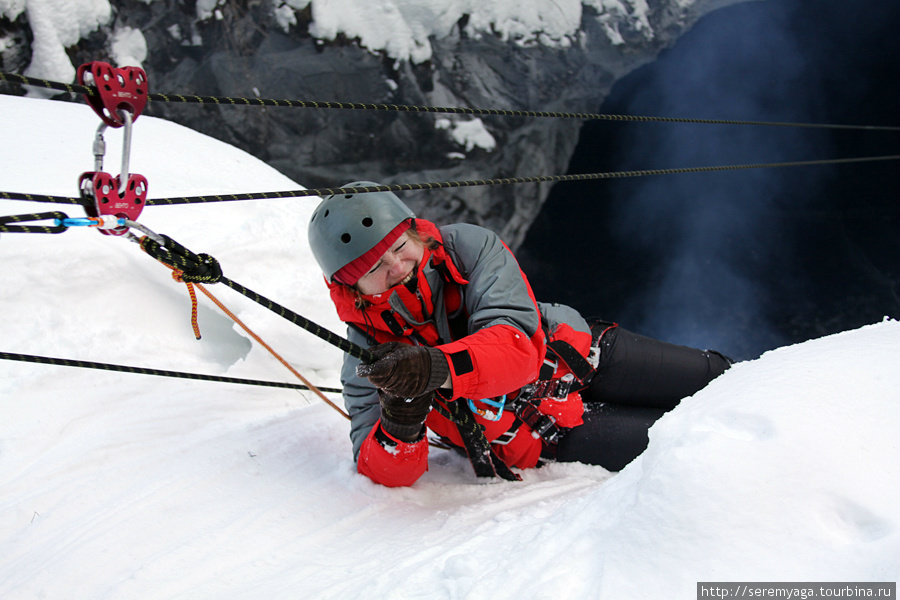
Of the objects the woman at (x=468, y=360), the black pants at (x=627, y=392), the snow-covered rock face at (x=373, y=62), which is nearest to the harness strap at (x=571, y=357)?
the woman at (x=468, y=360)

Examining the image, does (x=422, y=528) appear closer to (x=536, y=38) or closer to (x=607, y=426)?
(x=607, y=426)

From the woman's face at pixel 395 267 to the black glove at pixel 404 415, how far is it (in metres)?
0.29

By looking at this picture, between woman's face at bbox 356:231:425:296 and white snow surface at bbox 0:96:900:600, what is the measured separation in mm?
596

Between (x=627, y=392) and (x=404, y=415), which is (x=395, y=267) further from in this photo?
(x=627, y=392)

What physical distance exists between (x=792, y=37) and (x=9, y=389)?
27.0ft

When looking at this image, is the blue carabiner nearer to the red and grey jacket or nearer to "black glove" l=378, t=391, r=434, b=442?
the red and grey jacket

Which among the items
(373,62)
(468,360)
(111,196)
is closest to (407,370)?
(468,360)

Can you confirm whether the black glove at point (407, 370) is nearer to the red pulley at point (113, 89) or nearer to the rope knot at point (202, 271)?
the rope knot at point (202, 271)

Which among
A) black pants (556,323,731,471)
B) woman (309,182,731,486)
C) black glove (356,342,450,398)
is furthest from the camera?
black pants (556,323,731,471)

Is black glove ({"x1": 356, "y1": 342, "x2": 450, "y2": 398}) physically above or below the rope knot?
below

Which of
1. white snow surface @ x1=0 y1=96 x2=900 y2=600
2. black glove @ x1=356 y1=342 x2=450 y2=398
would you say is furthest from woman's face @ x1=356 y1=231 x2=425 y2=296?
white snow surface @ x1=0 y1=96 x2=900 y2=600

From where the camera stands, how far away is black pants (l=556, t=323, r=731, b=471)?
189cm

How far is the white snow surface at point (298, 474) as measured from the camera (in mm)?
794

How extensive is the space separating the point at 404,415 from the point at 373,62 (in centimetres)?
454
